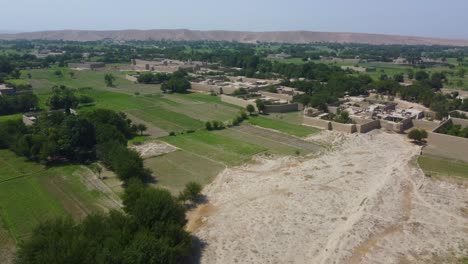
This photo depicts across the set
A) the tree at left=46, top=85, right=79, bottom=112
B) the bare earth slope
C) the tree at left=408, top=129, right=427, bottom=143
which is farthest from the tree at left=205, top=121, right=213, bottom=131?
the tree at left=408, top=129, right=427, bottom=143

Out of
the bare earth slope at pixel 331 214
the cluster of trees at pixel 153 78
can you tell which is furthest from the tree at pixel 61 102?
the bare earth slope at pixel 331 214

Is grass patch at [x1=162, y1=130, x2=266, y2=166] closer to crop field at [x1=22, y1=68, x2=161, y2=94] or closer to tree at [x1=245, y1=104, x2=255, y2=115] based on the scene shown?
tree at [x1=245, y1=104, x2=255, y2=115]

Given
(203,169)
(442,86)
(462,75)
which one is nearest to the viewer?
(203,169)

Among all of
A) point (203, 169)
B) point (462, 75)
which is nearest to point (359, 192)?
point (203, 169)

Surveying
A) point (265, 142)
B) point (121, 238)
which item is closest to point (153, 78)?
point (265, 142)

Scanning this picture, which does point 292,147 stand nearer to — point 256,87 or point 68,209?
point 68,209

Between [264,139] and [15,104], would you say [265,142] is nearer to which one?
[264,139]

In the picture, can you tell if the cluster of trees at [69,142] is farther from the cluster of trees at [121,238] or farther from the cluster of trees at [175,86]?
the cluster of trees at [175,86]
